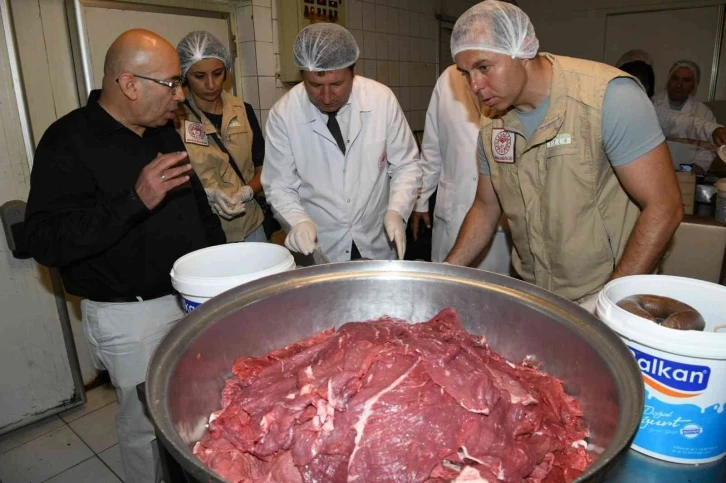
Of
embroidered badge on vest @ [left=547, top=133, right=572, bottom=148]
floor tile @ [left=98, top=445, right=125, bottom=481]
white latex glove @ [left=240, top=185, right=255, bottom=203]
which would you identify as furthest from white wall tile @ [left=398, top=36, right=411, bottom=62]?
floor tile @ [left=98, top=445, right=125, bottom=481]

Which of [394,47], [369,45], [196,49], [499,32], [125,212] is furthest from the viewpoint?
[394,47]

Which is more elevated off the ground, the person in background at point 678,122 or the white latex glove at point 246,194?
the person in background at point 678,122

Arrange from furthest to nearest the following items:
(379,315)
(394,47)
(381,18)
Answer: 1. (394,47)
2. (381,18)
3. (379,315)

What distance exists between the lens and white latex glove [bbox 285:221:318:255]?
6.61 ft

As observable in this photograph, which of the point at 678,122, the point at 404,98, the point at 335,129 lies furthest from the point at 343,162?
the point at 678,122

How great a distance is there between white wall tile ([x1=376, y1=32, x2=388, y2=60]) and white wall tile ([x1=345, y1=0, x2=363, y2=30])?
264 millimetres

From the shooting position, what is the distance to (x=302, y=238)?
203 cm

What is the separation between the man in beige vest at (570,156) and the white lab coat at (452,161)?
100 centimetres

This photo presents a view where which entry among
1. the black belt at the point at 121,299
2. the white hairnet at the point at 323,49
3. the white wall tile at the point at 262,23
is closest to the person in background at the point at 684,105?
the white hairnet at the point at 323,49

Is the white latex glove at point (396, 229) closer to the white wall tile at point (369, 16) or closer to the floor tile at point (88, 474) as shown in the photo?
the floor tile at point (88, 474)

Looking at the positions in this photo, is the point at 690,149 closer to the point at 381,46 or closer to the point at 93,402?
the point at 381,46

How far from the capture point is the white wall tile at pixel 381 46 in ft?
15.1

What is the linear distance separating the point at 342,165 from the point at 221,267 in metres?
1.09

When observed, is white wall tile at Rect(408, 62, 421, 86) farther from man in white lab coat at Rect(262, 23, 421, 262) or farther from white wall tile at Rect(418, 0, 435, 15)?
man in white lab coat at Rect(262, 23, 421, 262)
